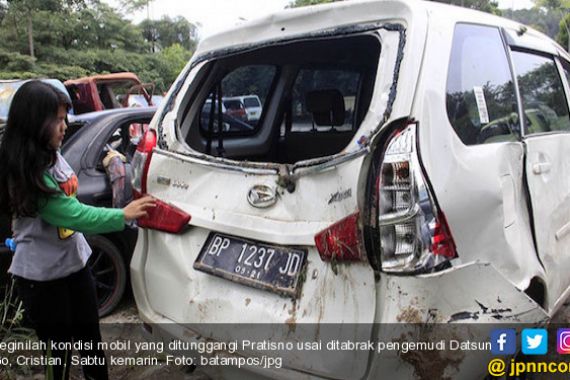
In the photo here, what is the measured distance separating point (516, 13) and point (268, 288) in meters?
59.5

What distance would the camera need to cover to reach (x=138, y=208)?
209cm

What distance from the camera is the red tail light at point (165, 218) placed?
2.06m

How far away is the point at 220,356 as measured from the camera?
183cm

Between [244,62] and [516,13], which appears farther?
[516,13]

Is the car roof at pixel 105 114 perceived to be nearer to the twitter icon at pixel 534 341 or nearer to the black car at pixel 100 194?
the black car at pixel 100 194

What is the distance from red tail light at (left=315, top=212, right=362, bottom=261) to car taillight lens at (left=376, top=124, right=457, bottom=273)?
3.3 inches

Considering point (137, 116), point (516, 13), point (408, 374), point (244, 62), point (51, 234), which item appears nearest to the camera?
point (408, 374)

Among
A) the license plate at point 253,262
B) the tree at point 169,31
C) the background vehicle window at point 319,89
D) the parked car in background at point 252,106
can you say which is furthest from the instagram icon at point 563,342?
the tree at point 169,31

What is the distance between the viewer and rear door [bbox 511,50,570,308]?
2049mm

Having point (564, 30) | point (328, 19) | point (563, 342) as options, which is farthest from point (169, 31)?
point (563, 342)

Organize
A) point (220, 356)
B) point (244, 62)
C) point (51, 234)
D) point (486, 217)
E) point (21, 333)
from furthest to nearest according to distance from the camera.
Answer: point (21, 333)
point (244, 62)
point (51, 234)
point (220, 356)
point (486, 217)

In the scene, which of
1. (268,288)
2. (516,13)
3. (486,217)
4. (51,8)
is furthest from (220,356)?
(516,13)

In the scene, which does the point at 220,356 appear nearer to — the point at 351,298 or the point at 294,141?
the point at 351,298

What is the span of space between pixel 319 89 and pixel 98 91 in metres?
7.40
